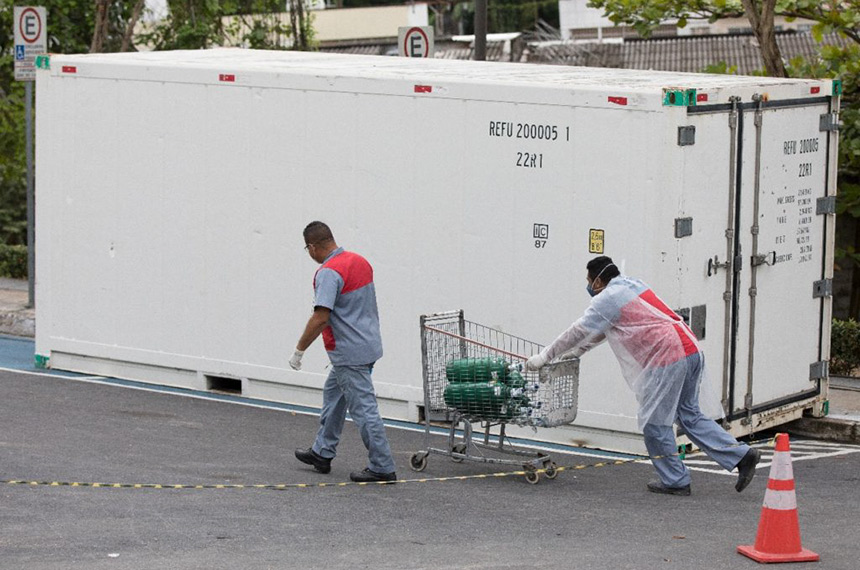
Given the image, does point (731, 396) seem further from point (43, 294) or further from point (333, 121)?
point (43, 294)

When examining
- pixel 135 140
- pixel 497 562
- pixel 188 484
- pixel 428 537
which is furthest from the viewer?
pixel 135 140

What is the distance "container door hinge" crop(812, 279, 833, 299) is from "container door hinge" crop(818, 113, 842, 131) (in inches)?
47.4

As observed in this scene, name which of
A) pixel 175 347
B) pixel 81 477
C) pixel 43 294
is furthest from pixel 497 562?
pixel 43 294

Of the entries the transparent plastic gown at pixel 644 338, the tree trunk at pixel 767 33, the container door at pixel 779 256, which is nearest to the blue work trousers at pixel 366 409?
the transparent plastic gown at pixel 644 338

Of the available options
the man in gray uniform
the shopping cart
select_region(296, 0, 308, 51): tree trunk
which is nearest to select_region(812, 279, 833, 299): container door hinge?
the shopping cart

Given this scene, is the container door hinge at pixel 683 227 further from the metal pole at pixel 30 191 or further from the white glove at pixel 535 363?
the metal pole at pixel 30 191

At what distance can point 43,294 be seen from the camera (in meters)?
14.1

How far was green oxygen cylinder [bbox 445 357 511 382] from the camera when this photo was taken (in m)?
9.92

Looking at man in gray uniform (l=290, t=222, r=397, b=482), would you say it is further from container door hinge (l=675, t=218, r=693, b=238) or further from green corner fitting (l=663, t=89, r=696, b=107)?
green corner fitting (l=663, t=89, r=696, b=107)

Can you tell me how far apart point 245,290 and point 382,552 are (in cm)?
504

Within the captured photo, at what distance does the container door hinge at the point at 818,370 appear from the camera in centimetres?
1212

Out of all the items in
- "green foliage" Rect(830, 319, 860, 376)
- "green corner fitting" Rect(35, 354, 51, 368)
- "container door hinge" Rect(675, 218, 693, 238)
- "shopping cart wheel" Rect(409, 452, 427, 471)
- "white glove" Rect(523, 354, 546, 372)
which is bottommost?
"shopping cart wheel" Rect(409, 452, 427, 471)

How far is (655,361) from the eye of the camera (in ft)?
31.6

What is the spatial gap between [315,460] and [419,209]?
244 cm
